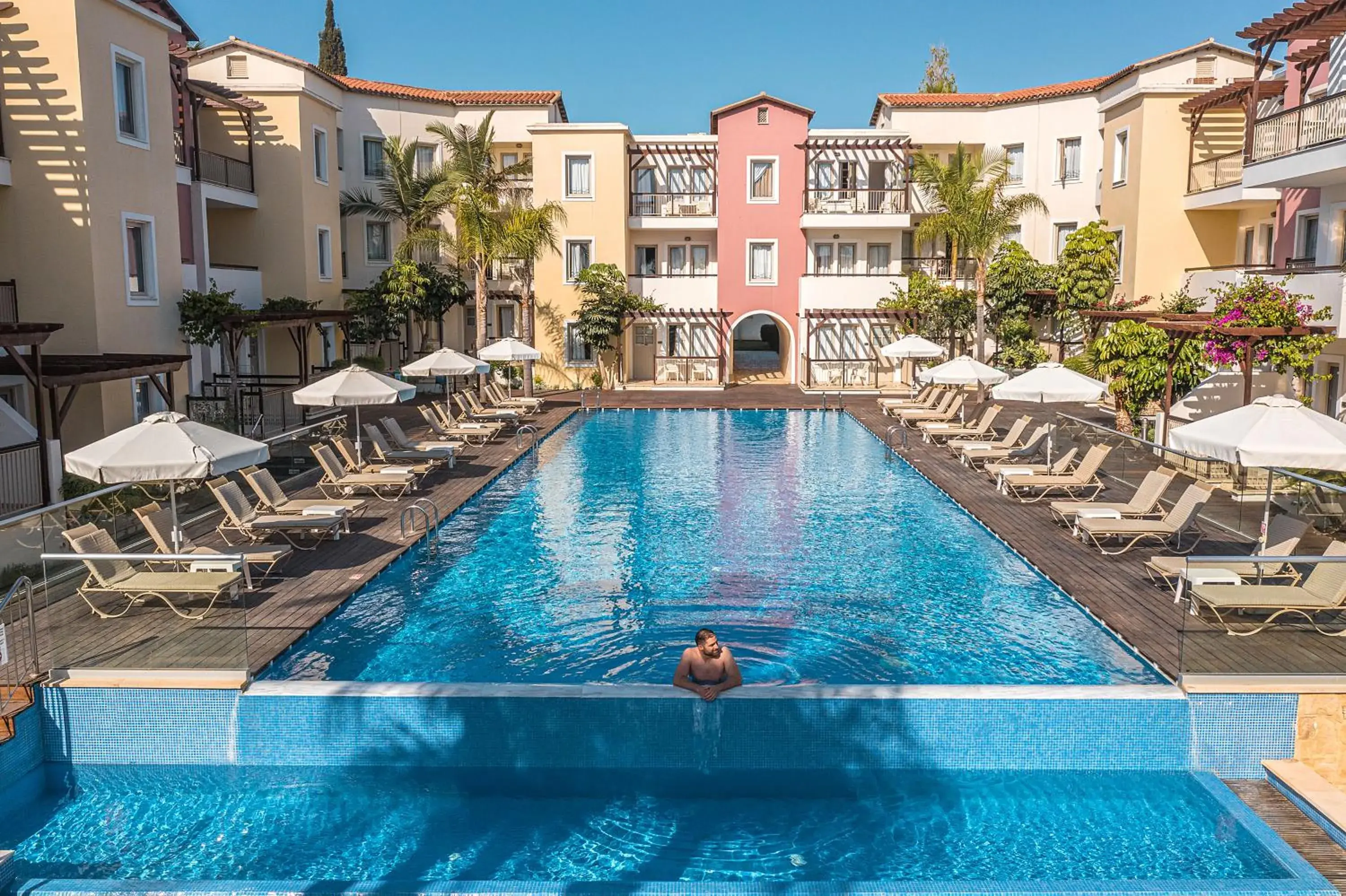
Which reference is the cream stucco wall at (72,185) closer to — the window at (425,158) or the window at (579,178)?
the window at (579,178)

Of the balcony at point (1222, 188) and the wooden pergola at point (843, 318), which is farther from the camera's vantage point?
the wooden pergola at point (843, 318)

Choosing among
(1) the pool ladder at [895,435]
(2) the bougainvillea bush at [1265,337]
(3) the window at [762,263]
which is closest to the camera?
(2) the bougainvillea bush at [1265,337]

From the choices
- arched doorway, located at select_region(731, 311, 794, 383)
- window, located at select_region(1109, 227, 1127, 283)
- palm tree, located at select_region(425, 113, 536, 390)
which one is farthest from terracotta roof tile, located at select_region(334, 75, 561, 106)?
window, located at select_region(1109, 227, 1127, 283)

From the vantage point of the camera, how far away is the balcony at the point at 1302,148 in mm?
19812

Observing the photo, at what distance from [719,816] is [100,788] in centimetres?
516

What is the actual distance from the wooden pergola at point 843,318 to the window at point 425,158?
600 inches

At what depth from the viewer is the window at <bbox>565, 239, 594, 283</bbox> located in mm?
38125

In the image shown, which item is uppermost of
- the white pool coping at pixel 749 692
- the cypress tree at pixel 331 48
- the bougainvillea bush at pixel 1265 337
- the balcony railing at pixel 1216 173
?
the cypress tree at pixel 331 48

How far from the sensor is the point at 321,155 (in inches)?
1265

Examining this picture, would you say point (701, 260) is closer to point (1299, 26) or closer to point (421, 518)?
point (1299, 26)

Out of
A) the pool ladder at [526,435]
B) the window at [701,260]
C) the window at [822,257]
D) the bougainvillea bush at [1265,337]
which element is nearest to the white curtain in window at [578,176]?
the window at [701,260]

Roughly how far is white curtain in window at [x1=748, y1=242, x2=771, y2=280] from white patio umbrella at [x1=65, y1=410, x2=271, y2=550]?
2861cm

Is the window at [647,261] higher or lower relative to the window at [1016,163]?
lower

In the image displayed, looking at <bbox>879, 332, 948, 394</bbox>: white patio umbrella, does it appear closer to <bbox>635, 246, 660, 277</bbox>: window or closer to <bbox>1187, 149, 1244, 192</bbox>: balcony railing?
<bbox>1187, 149, 1244, 192</bbox>: balcony railing
